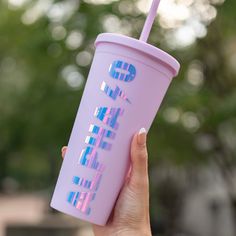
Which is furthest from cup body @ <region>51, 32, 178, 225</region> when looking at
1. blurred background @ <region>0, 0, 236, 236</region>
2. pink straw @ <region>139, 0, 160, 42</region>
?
blurred background @ <region>0, 0, 236, 236</region>

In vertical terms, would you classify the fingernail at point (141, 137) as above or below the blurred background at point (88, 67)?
below

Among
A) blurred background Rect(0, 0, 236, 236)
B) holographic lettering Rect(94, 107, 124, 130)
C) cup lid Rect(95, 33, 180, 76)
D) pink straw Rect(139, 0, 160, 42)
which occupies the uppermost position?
blurred background Rect(0, 0, 236, 236)

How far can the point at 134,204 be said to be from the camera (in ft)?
4.92

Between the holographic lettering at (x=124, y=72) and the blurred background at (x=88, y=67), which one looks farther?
the blurred background at (x=88, y=67)

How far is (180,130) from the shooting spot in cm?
711

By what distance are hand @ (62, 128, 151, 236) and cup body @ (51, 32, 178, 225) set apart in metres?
0.02

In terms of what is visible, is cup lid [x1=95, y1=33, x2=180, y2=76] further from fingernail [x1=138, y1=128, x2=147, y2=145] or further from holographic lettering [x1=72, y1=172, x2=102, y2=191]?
holographic lettering [x1=72, y1=172, x2=102, y2=191]

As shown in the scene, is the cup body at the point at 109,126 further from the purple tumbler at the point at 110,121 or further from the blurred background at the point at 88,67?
the blurred background at the point at 88,67

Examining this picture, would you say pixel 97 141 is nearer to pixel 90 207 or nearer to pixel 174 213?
pixel 90 207

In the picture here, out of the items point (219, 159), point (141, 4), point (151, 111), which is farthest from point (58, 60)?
point (151, 111)

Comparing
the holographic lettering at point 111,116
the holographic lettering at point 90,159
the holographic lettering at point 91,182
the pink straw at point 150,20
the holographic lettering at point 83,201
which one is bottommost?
the holographic lettering at point 83,201

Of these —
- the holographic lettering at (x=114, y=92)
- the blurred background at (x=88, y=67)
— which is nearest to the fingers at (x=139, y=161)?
the holographic lettering at (x=114, y=92)

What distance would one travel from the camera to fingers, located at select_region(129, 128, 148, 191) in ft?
4.80

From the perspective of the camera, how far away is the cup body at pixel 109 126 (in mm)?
1447
